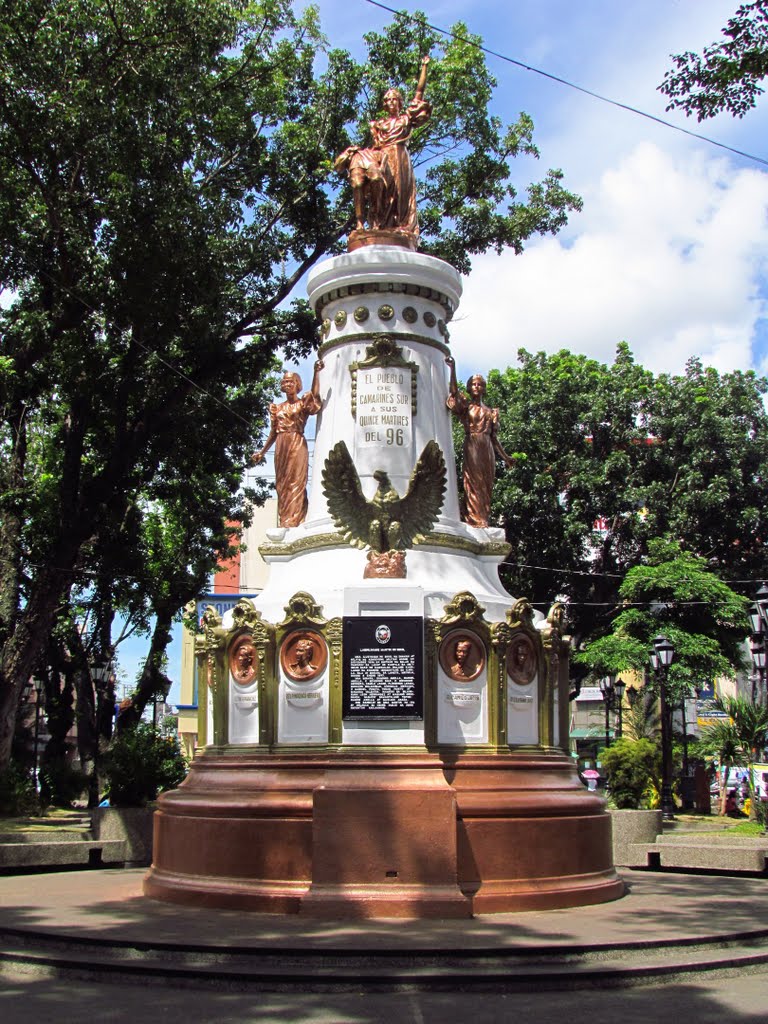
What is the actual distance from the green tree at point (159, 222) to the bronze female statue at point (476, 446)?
6368 mm

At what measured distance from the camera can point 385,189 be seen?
13961 millimetres

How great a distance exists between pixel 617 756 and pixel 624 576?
11.7 m

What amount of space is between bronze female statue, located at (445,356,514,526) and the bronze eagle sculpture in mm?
1269

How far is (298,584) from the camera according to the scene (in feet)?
40.9

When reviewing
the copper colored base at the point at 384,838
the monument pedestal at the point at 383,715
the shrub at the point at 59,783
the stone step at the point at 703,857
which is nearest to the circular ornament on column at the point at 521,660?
the monument pedestal at the point at 383,715

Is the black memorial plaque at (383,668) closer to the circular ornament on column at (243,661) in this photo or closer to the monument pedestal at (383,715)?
the monument pedestal at (383,715)

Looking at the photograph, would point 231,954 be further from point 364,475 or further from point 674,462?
point 674,462

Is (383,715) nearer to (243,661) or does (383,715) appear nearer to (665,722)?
(243,661)

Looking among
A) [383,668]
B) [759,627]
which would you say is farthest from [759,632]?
[383,668]

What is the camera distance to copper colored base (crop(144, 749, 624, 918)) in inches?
398

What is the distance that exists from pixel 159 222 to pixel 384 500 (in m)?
7.54

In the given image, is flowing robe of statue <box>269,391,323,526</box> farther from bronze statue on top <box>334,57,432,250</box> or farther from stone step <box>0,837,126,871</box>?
stone step <box>0,837,126,871</box>

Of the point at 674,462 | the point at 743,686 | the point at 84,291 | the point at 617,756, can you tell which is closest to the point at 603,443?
the point at 674,462

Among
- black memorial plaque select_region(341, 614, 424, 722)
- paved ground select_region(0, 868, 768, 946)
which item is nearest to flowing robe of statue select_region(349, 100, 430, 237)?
black memorial plaque select_region(341, 614, 424, 722)
